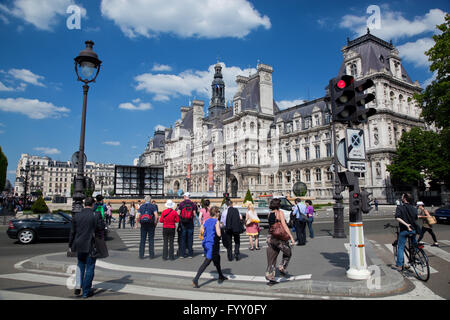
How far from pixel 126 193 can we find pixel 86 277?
35.7 metres

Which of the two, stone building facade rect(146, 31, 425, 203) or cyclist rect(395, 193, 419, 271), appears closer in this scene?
cyclist rect(395, 193, 419, 271)

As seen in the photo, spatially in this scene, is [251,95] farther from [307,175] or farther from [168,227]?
[168,227]

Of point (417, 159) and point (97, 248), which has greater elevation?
point (417, 159)

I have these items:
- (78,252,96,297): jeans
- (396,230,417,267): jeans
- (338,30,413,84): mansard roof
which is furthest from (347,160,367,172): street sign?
(338,30,413,84): mansard roof

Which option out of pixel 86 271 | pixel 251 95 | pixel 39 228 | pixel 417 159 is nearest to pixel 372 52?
pixel 417 159

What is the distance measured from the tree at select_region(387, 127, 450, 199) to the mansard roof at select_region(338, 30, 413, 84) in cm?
1083

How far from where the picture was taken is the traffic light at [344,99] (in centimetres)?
673

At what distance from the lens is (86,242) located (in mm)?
5742

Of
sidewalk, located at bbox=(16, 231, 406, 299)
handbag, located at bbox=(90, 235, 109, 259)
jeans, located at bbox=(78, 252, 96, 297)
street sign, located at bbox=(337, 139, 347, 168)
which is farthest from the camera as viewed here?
street sign, located at bbox=(337, 139, 347, 168)

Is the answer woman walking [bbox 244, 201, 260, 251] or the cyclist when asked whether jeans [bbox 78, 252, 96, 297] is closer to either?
woman walking [bbox 244, 201, 260, 251]

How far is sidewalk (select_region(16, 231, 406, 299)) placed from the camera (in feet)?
19.8

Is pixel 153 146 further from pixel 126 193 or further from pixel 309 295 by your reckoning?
pixel 309 295

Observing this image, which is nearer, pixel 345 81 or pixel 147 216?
pixel 345 81

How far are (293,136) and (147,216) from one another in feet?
152
